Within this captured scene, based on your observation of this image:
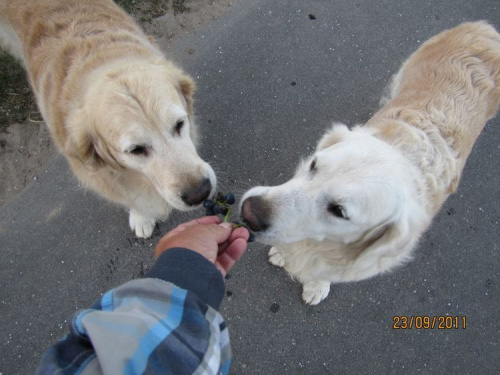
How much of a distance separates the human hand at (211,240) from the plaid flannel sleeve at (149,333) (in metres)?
0.21

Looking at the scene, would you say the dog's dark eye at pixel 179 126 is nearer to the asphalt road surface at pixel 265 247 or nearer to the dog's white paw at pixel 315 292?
the asphalt road surface at pixel 265 247

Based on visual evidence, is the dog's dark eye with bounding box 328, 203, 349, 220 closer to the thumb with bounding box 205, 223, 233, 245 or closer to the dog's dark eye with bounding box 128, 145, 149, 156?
the thumb with bounding box 205, 223, 233, 245

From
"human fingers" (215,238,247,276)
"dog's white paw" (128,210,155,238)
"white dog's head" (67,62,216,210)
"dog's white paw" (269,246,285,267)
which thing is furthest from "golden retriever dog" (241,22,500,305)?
"dog's white paw" (128,210,155,238)

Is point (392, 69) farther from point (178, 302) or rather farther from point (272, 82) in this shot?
point (178, 302)

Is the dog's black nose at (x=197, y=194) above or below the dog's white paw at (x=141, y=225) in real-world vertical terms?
above

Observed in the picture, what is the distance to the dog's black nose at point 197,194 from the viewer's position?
6.82 ft

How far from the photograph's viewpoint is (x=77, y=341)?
3.88 ft

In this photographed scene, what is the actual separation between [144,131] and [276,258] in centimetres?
169

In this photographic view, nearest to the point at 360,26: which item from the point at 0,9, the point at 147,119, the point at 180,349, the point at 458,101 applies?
the point at 458,101

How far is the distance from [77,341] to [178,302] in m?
0.39
